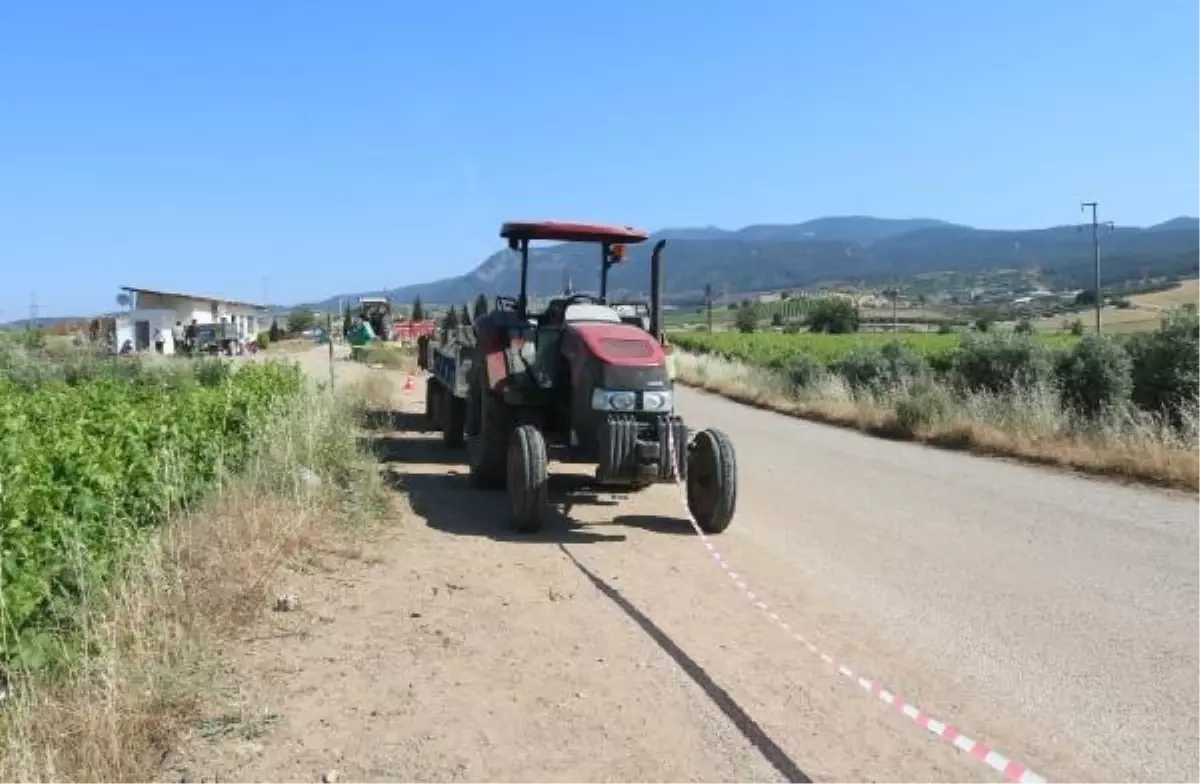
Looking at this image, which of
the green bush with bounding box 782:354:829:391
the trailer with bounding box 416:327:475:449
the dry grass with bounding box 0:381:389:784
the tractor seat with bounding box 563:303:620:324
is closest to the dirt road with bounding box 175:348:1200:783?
the dry grass with bounding box 0:381:389:784

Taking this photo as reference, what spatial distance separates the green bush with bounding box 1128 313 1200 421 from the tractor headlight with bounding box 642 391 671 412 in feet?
29.5

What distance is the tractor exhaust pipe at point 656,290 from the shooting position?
11047 millimetres

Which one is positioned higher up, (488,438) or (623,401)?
(623,401)

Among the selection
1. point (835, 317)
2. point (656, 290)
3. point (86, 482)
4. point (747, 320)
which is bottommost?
point (86, 482)

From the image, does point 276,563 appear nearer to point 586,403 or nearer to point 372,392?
point 586,403

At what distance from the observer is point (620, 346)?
9531mm

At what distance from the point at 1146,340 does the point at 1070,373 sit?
1.44 metres

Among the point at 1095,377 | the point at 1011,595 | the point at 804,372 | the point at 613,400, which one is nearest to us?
the point at 1011,595

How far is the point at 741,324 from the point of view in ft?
294

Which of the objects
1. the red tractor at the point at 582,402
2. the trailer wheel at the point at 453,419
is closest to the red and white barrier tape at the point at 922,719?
the red tractor at the point at 582,402

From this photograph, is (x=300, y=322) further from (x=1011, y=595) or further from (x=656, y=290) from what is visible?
(x=1011, y=595)

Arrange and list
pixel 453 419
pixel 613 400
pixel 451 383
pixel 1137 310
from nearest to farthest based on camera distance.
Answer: pixel 613 400 < pixel 451 383 < pixel 453 419 < pixel 1137 310

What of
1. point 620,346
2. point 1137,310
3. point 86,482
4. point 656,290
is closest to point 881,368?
point 656,290

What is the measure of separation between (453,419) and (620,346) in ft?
18.8
